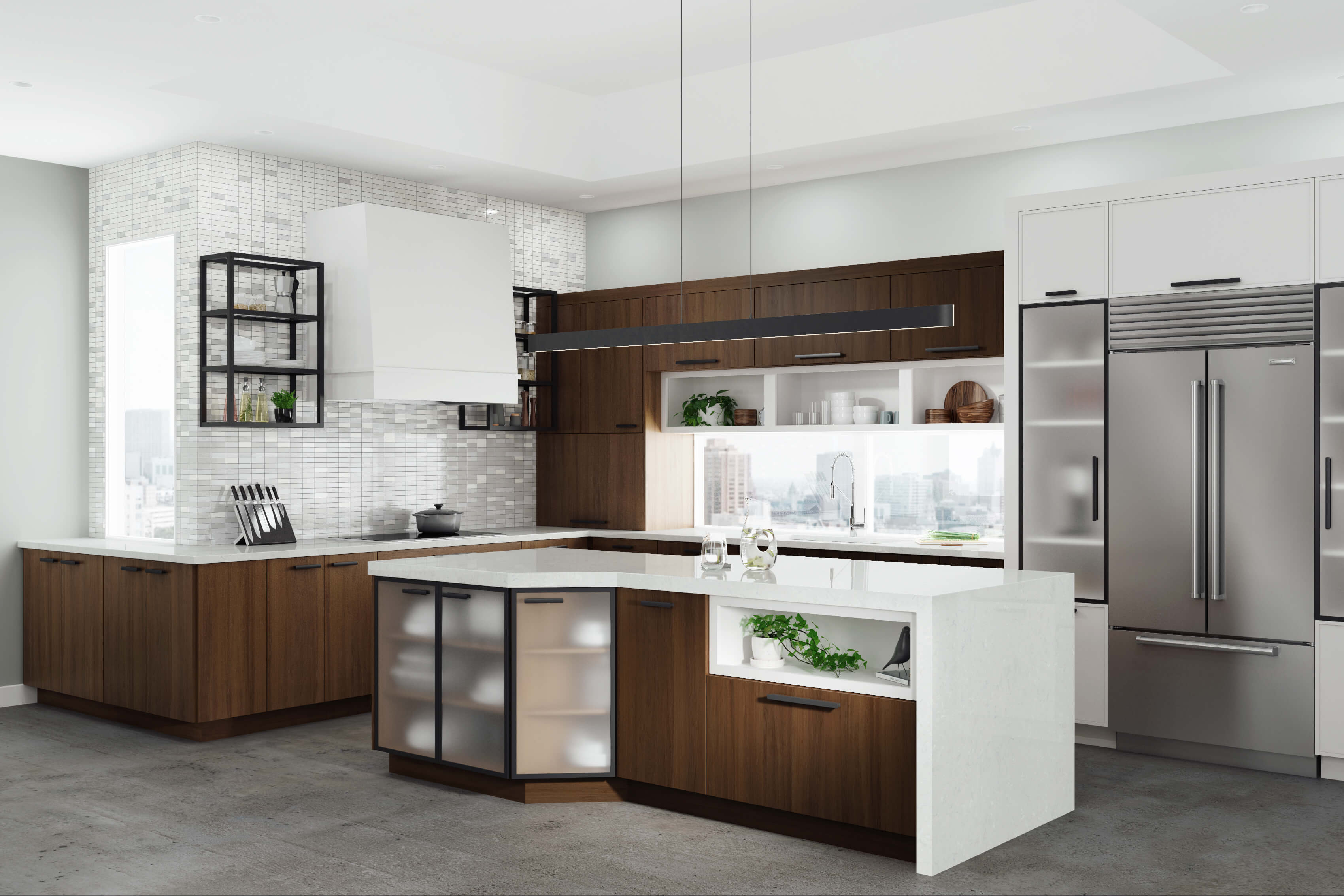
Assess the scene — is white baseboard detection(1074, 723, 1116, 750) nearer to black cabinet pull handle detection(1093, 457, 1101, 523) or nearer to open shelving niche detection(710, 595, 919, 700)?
black cabinet pull handle detection(1093, 457, 1101, 523)

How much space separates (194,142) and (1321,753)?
6170 mm

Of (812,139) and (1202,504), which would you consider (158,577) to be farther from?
(1202,504)

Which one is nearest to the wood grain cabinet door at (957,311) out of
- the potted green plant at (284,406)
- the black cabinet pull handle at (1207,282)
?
the black cabinet pull handle at (1207,282)

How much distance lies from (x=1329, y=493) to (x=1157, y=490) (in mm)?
694

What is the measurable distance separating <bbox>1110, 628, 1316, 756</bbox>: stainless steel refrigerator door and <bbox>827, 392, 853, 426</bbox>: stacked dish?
6.94 feet

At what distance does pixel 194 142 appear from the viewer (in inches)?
254

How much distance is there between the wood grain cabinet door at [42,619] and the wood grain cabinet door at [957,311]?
15.5 feet

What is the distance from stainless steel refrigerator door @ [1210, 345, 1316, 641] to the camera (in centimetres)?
514

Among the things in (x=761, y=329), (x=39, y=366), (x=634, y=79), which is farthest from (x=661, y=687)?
(x=39, y=366)

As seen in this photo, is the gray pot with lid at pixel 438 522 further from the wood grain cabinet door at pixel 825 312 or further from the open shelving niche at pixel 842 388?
the wood grain cabinet door at pixel 825 312

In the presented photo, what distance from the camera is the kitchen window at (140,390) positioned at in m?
6.70

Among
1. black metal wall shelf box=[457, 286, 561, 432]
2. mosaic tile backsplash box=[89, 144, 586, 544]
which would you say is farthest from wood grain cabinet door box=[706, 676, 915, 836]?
black metal wall shelf box=[457, 286, 561, 432]

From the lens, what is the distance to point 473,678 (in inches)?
189

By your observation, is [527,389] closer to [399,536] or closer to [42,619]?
[399,536]
